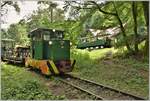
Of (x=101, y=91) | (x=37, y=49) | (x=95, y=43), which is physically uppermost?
(x=95, y=43)

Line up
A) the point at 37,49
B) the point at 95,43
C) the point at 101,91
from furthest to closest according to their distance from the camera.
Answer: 1. the point at 95,43
2. the point at 37,49
3. the point at 101,91

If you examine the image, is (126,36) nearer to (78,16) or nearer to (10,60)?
(78,16)

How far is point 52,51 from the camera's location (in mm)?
10875

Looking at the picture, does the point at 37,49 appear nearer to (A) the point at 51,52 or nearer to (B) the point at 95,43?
(A) the point at 51,52

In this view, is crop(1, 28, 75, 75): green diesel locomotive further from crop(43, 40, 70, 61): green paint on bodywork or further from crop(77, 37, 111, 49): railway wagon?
crop(77, 37, 111, 49): railway wagon

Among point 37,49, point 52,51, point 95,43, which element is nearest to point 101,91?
point 52,51

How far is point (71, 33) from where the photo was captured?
15.2 metres

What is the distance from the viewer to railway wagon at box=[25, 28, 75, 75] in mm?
10736

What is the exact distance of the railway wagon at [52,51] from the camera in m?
10.7

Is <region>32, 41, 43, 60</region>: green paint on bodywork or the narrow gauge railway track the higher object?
<region>32, 41, 43, 60</region>: green paint on bodywork

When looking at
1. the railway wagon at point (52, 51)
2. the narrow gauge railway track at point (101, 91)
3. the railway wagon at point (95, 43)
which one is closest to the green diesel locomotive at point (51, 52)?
the railway wagon at point (52, 51)

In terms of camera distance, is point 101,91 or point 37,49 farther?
point 37,49

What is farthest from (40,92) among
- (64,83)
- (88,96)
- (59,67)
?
(59,67)

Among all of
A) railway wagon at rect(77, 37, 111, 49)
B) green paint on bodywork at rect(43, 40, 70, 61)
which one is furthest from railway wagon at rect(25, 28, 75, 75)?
railway wagon at rect(77, 37, 111, 49)
